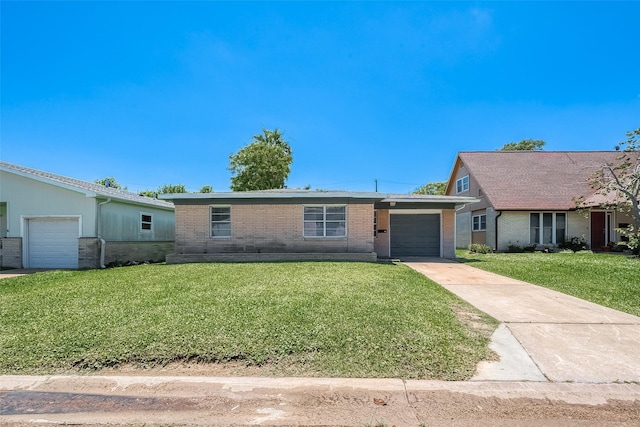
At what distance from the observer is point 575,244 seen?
18.1m

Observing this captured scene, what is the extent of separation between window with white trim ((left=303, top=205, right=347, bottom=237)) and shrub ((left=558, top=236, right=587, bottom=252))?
13.3m

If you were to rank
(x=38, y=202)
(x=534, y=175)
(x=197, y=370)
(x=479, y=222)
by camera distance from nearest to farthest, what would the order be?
(x=197, y=370), (x=38, y=202), (x=534, y=175), (x=479, y=222)

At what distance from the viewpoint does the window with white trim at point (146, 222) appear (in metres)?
15.8

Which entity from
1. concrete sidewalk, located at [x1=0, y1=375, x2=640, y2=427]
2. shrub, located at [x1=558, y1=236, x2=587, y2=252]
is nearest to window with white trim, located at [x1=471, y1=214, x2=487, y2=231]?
shrub, located at [x1=558, y1=236, x2=587, y2=252]

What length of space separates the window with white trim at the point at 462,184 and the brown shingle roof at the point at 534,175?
1.18 metres

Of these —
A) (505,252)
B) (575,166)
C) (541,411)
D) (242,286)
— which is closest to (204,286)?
(242,286)

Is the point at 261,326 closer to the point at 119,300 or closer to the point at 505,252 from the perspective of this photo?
the point at 119,300

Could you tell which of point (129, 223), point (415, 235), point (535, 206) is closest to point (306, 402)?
point (415, 235)

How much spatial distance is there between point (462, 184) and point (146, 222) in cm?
1974

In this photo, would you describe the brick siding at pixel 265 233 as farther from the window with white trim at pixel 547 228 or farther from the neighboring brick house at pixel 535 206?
the window with white trim at pixel 547 228

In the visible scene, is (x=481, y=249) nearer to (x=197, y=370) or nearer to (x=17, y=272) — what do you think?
(x=197, y=370)

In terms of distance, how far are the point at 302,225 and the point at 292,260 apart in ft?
5.23

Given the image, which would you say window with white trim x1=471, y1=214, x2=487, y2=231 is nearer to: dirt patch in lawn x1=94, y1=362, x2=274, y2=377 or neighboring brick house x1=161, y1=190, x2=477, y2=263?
neighboring brick house x1=161, y1=190, x2=477, y2=263

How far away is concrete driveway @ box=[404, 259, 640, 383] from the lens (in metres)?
3.65
